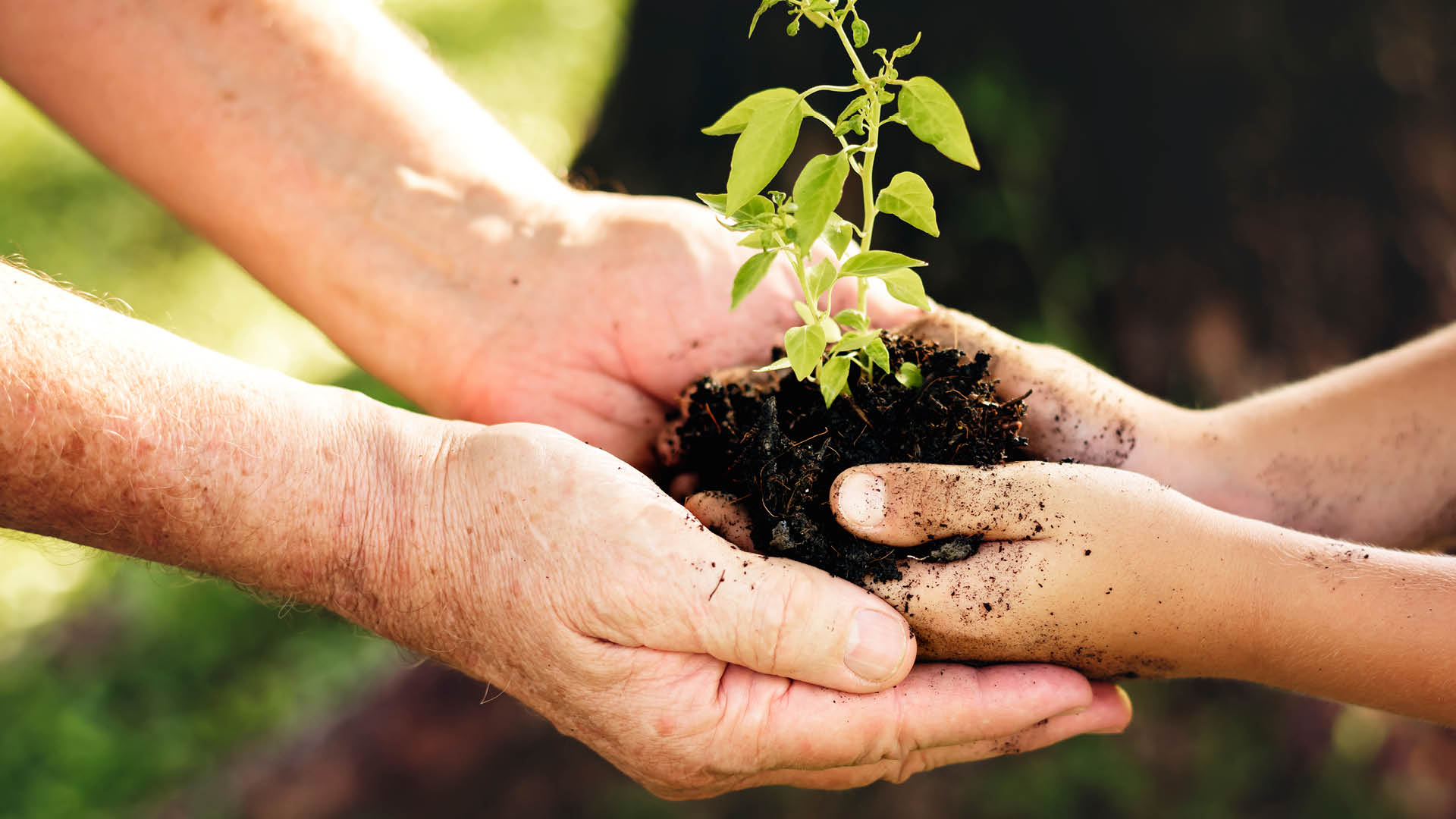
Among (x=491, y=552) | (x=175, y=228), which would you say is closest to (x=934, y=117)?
(x=491, y=552)

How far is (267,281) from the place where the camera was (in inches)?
104

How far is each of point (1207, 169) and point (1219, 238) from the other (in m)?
0.27

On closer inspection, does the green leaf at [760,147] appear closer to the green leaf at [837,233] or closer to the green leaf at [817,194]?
the green leaf at [817,194]

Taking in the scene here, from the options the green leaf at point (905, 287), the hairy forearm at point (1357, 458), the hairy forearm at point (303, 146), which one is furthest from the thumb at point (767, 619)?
the hairy forearm at point (303, 146)

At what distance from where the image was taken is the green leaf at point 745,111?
1584mm

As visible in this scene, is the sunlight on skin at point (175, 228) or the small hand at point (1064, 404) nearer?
the small hand at point (1064, 404)

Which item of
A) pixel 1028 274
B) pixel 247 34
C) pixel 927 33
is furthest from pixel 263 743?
pixel 927 33


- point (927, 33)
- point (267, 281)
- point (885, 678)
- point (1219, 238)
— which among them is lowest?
point (267, 281)

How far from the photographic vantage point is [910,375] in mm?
1985

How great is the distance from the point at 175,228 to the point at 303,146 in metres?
3.01

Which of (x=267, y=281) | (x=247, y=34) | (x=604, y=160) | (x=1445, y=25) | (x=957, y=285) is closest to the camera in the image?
(x=247, y=34)

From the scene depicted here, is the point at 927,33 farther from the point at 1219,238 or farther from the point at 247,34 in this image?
the point at 247,34

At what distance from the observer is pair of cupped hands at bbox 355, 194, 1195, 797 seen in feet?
5.93

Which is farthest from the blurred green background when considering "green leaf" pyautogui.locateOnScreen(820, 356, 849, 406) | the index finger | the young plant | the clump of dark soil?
"green leaf" pyautogui.locateOnScreen(820, 356, 849, 406)
